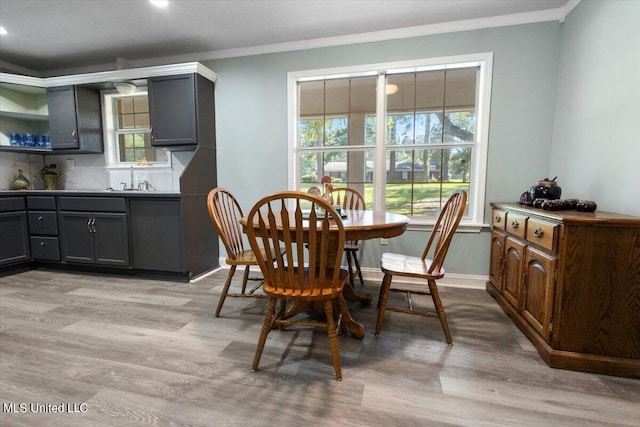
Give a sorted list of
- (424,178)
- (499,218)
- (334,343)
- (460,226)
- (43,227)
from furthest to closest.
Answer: (43,227), (424,178), (460,226), (499,218), (334,343)

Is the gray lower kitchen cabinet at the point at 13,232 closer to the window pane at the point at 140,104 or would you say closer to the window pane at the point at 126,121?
the window pane at the point at 126,121

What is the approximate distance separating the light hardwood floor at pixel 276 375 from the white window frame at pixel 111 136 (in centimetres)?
186

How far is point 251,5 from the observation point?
2381mm

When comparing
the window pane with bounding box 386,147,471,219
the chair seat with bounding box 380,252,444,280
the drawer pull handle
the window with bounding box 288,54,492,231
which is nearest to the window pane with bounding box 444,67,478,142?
the window with bounding box 288,54,492,231

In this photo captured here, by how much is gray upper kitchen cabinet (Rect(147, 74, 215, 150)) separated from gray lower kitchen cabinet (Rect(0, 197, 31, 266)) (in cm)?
164

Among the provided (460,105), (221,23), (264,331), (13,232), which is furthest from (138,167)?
(460,105)

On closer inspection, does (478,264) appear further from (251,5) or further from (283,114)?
(251,5)

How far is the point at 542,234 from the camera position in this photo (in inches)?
66.4

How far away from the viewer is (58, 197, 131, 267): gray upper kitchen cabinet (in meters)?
3.01

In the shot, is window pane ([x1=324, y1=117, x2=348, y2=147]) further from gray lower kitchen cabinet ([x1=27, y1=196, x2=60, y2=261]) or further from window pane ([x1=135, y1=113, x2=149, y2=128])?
gray lower kitchen cabinet ([x1=27, y1=196, x2=60, y2=261])

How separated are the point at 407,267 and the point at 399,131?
1595 millimetres

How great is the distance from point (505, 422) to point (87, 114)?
457 cm

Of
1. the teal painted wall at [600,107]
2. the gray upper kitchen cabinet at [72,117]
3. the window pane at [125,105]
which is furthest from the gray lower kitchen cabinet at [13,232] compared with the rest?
the teal painted wall at [600,107]

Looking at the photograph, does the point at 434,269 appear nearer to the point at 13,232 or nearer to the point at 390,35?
the point at 390,35
